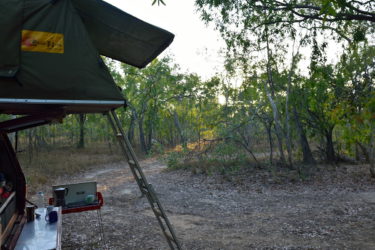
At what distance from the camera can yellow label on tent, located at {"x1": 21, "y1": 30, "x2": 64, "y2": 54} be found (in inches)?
130

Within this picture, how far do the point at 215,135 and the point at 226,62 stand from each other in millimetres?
3260

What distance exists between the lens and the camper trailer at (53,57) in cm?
323

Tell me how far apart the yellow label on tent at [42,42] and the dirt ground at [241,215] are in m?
3.86

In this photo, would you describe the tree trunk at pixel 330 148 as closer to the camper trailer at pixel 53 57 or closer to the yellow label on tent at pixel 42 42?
the camper trailer at pixel 53 57

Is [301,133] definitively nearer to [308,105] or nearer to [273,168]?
[308,105]

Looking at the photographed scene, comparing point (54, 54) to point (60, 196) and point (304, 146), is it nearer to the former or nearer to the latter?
point (60, 196)

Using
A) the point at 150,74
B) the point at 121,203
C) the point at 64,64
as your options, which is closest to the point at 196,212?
the point at 121,203

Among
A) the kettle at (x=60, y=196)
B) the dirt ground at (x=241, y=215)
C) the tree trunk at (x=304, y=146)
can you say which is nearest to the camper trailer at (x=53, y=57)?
the kettle at (x=60, y=196)

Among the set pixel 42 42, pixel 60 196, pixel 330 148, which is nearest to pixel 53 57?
pixel 42 42

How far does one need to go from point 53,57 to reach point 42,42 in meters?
0.18

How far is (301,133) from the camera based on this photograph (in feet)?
50.4

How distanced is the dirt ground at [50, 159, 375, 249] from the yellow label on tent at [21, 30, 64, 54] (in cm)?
386

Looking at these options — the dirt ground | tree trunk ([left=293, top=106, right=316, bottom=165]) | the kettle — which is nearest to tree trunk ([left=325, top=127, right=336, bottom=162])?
→ tree trunk ([left=293, top=106, right=316, bottom=165])

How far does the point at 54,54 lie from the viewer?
3414 millimetres
